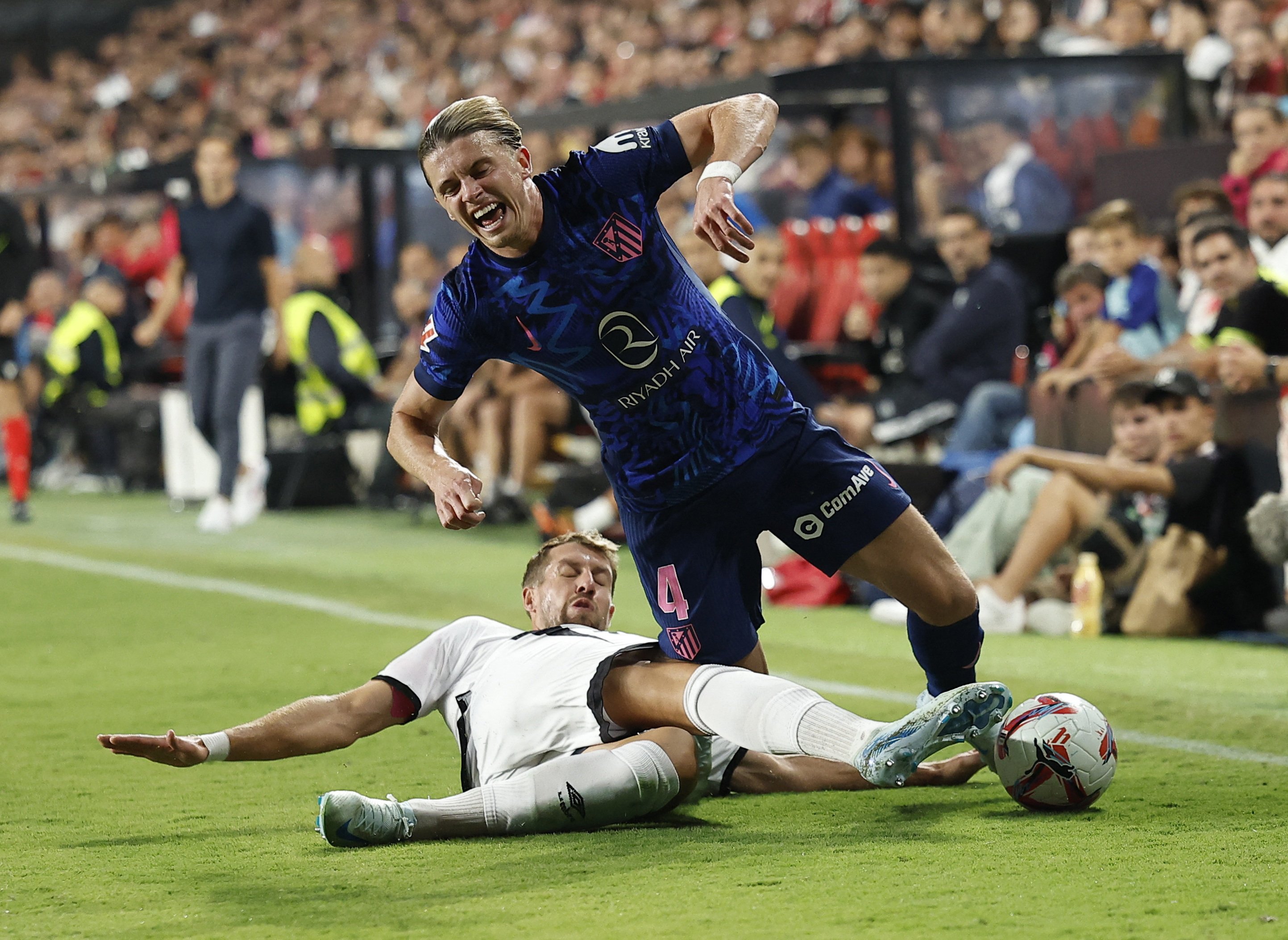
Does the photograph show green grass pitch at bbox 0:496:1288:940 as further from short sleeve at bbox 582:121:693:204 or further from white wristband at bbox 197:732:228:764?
short sleeve at bbox 582:121:693:204

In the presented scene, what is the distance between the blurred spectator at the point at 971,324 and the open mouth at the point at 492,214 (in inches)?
251

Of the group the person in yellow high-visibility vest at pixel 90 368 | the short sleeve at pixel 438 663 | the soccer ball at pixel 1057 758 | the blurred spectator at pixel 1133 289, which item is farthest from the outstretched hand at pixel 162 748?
the person in yellow high-visibility vest at pixel 90 368

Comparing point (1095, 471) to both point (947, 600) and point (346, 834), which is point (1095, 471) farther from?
point (346, 834)

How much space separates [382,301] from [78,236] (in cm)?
588

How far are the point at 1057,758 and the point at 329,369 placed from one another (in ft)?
33.2

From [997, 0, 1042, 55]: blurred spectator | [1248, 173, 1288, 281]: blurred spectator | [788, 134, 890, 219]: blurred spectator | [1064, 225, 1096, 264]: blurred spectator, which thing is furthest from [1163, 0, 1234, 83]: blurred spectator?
[1248, 173, 1288, 281]: blurred spectator

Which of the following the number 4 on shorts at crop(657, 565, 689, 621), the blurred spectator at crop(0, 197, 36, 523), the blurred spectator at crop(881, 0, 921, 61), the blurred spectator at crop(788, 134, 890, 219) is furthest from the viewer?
the blurred spectator at crop(881, 0, 921, 61)

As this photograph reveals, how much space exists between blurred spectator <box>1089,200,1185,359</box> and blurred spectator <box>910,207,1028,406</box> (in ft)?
2.21

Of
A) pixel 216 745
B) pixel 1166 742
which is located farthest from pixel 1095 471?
pixel 216 745

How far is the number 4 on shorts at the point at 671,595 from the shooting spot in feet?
14.6

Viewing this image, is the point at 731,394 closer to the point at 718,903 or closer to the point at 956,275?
the point at 718,903

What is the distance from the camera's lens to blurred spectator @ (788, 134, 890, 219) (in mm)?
13203

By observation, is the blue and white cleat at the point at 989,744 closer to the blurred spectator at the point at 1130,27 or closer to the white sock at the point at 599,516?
the white sock at the point at 599,516

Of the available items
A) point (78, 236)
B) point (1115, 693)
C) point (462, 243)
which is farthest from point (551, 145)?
point (1115, 693)
